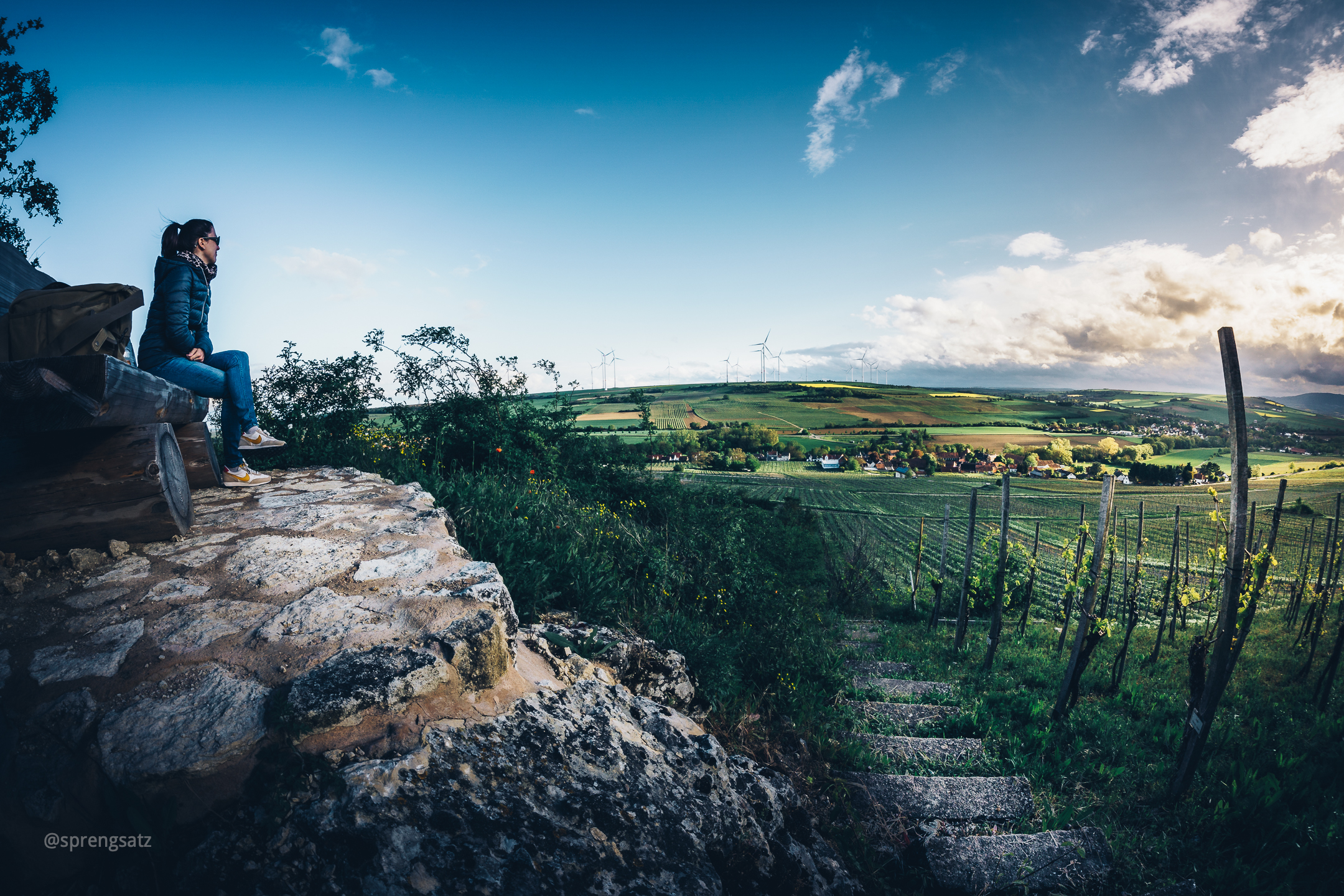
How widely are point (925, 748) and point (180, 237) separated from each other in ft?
22.8

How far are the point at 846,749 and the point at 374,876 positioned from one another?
351cm

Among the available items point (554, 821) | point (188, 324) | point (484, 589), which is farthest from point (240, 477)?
point (554, 821)

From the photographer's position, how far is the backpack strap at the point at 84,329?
264 centimetres

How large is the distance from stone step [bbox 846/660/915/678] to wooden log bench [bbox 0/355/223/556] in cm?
733

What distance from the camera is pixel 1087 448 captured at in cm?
3447

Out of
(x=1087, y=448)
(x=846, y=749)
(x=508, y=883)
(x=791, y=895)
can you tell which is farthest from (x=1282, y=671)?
(x=1087, y=448)

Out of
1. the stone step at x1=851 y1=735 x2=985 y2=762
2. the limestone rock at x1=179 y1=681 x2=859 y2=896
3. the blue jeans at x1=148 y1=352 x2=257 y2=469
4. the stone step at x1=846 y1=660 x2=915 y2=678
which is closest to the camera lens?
the limestone rock at x1=179 y1=681 x2=859 y2=896

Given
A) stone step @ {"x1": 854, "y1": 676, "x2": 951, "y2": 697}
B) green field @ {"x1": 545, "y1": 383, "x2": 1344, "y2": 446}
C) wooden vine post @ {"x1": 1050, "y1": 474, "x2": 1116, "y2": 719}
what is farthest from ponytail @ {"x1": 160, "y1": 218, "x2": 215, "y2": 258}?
green field @ {"x1": 545, "y1": 383, "x2": 1344, "y2": 446}

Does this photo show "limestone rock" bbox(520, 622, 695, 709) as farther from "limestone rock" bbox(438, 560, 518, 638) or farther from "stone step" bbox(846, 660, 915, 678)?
"stone step" bbox(846, 660, 915, 678)

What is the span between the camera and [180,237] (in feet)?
12.3

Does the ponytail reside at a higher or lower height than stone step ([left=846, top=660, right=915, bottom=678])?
higher

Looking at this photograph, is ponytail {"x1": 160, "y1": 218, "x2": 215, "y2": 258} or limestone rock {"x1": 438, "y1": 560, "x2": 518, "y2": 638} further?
ponytail {"x1": 160, "y1": 218, "x2": 215, "y2": 258}

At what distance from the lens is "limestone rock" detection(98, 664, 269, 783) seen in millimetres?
1462

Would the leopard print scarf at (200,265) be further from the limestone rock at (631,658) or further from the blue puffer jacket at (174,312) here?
the limestone rock at (631,658)
